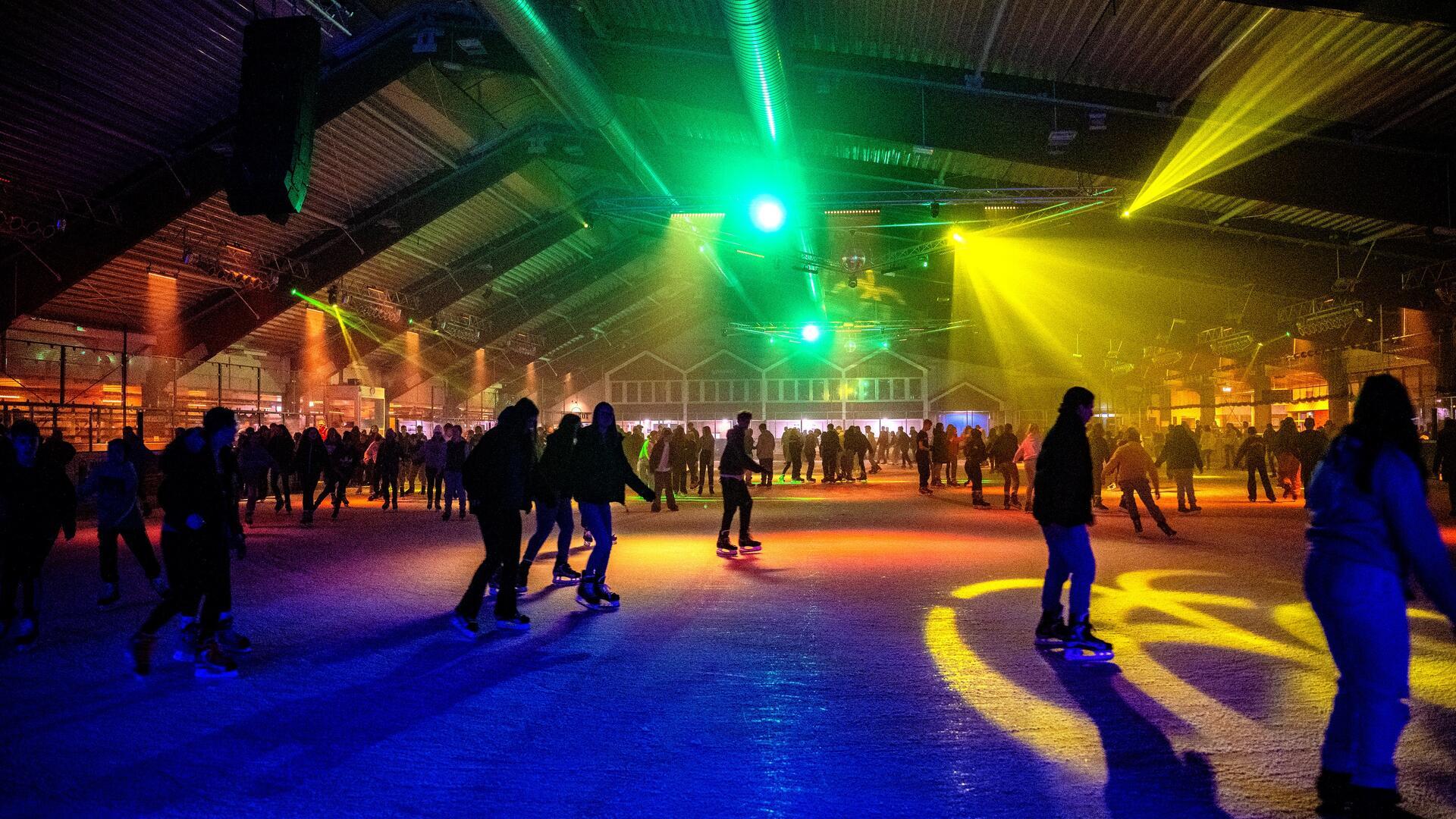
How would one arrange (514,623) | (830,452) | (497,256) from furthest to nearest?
(830,452), (497,256), (514,623)

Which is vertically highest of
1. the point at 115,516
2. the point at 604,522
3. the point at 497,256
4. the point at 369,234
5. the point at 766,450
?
the point at 497,256

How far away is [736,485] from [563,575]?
2.43 metres

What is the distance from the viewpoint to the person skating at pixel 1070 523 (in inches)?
197

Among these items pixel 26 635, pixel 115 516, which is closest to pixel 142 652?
pixel 26 635

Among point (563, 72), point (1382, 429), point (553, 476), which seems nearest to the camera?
point (1382, 429)

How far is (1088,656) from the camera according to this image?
16.3 ft

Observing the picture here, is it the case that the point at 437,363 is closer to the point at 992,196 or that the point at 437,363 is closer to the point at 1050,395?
the point at 992,196

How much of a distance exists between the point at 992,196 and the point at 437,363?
20.3 meters

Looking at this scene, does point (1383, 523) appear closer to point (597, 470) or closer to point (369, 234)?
point (597, 470)

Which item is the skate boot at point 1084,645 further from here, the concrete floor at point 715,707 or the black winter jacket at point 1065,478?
the black winter jacket at point 1065,478

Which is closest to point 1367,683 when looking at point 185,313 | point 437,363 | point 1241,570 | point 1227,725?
point 1227,725

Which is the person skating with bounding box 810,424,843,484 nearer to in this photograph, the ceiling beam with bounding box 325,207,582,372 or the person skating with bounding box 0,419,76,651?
the ceiling beam with bounding box 325,207,582,372

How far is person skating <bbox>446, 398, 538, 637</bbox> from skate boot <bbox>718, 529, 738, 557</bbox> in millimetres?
4054

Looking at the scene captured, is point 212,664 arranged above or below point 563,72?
below
